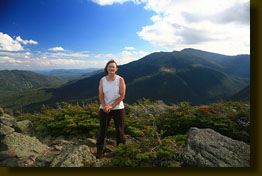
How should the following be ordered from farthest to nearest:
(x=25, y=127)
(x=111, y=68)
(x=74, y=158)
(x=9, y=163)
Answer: (x=25, y=127) → (x=9, y=163) → (x=111, y=68) → (x=74, y=158)

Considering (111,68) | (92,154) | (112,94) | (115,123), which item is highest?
(111,68)

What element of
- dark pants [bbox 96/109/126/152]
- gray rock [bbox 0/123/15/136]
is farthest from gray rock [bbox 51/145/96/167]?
gray rock [bbox 0/123/15/136]

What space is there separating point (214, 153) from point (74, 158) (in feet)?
10.2

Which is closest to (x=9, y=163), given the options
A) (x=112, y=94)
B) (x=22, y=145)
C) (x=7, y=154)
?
(x=7, y=154)

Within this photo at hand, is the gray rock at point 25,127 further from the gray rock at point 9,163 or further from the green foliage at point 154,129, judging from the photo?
the gray rock at point 9,163

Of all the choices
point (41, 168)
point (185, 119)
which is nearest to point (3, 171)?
point (41, 168)

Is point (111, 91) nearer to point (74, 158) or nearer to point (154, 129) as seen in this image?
point (154, 129)

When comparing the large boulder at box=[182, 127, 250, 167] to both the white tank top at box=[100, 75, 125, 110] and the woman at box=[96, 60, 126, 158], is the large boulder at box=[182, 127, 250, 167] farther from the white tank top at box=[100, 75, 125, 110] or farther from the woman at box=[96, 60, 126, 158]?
the white tank top at box=[100, 75, 125, 110]

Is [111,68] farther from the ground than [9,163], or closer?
farther from the ground

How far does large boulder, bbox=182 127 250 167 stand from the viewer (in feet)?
10.8

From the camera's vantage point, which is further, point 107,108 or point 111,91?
point 111,91

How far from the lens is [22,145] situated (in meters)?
4.18

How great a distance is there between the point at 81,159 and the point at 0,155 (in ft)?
6.77

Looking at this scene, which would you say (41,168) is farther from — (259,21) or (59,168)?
(259,21)
